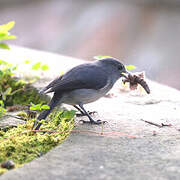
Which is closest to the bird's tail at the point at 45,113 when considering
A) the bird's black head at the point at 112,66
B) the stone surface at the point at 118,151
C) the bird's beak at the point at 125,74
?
the stone surface at the point at 118,151

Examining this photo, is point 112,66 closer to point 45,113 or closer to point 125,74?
point 125,74

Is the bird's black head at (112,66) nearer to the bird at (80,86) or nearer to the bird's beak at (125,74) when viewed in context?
the bird's beak at (125,74)

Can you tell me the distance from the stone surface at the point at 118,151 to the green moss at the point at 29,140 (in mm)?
95

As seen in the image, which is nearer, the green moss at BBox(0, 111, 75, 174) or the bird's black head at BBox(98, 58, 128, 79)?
the green moss at BBox(0, 111, 75, 174)

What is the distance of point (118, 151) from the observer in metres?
2.77

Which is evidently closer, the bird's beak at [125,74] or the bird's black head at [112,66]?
the bird's black head at [112,66]

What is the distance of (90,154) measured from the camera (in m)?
2.69

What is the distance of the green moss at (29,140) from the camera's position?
106 inches

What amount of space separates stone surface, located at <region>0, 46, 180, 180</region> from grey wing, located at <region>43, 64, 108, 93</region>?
0.35 metres

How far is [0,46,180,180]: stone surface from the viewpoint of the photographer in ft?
7.82

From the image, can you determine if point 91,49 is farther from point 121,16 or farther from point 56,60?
point 56,60

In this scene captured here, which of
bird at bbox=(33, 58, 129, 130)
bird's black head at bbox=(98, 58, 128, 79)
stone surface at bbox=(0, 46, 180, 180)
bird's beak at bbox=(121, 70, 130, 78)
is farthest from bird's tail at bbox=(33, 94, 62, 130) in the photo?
bird's beak at bbox=(121, 70, 130, 78)

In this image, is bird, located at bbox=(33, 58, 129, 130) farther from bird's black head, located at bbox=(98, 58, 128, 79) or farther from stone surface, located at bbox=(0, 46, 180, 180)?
stone surface, located at bbox=(0, 46, 180, 180)

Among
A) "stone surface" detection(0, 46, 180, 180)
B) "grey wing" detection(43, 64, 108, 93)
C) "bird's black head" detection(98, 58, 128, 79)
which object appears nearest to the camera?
"stone surface" detection(0, 46, 180, 180)
